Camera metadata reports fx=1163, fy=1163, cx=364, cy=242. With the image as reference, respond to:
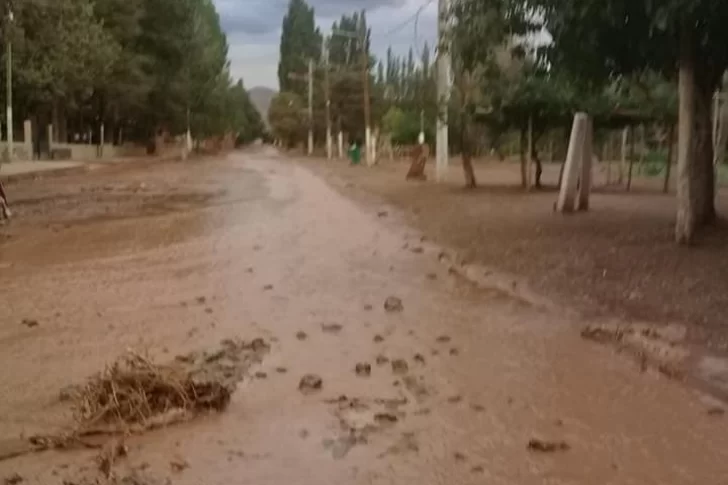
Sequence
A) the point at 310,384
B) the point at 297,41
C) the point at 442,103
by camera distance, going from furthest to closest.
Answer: the point at 297,41
the point at 442,103
the point at 310,384

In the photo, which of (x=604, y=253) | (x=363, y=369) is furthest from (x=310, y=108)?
(x=363, y=369)

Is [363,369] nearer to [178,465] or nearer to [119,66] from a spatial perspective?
[178,465]

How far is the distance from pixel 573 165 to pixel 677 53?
5.71m

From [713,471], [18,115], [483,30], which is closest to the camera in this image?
[713,471]

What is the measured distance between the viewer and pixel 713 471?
19.3ft

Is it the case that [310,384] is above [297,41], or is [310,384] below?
below

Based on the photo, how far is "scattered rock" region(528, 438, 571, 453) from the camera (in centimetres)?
623

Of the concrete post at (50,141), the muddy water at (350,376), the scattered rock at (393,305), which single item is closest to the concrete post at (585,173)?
the muddy water at (350,376)

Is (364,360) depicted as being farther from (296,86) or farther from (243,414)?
(296,86)

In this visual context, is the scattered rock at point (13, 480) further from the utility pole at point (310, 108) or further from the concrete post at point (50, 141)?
the utility pole at point (310, 108)

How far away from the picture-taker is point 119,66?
56375 mm

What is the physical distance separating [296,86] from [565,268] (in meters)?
95.7

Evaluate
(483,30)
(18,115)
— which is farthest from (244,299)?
(18,115)

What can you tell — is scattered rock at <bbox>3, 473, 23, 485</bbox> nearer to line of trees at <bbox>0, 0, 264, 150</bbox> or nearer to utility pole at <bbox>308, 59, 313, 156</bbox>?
line of trees at <bbox>0, 0, 264, 150</bbox>
